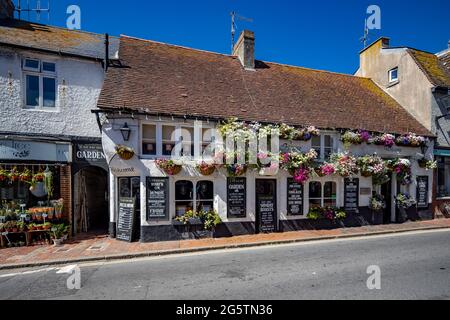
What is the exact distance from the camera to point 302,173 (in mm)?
10312

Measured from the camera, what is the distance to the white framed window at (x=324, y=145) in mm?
11566

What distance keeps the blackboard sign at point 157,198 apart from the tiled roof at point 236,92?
253 centimetres

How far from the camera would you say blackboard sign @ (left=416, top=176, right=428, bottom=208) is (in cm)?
1327

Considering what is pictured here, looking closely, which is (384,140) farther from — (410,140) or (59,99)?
(59,99)

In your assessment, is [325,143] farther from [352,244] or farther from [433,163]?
[433,163]

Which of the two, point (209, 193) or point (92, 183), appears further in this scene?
point (92, 183)

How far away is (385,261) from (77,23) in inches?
621

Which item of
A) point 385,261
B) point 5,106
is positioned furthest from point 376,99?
point 5,106

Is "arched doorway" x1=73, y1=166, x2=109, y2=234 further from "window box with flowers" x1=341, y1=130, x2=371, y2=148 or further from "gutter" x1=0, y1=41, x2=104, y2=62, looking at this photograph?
"window box with flowers" x1=341, y1=130, x2=371, y2=148

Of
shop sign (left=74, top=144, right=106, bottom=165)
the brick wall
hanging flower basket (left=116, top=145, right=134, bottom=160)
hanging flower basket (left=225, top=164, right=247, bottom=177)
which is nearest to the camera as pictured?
hanging flower basket (left=116, top=145, right=134, bottom=160)

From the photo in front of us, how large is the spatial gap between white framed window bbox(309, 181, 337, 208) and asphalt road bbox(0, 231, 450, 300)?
3.23 m

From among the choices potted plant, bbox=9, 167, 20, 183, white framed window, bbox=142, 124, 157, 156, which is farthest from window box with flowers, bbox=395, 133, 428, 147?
potted plant, bbox=9, 167, 20, 183

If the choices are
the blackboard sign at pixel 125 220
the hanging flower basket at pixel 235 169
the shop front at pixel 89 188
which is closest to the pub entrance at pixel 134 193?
the blackboard sign at pixel 125 220

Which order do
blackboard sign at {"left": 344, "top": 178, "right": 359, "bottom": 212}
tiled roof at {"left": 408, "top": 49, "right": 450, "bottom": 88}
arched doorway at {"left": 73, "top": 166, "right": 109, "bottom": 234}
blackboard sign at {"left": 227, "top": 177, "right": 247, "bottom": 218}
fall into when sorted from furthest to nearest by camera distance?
tiled roof at {"left": 408, "top": 49, "right": 450, "bottom": 88}, blackboard sign at {"left": 344, "top": 178, "right": 359, "bottom": 212}, arched doorway at {"left": 73, "top": 166, "right": 109, "bottom": 234}, blackboard sign at {"left": 227, "top": 177, "right": 247, "bottom": 218}
